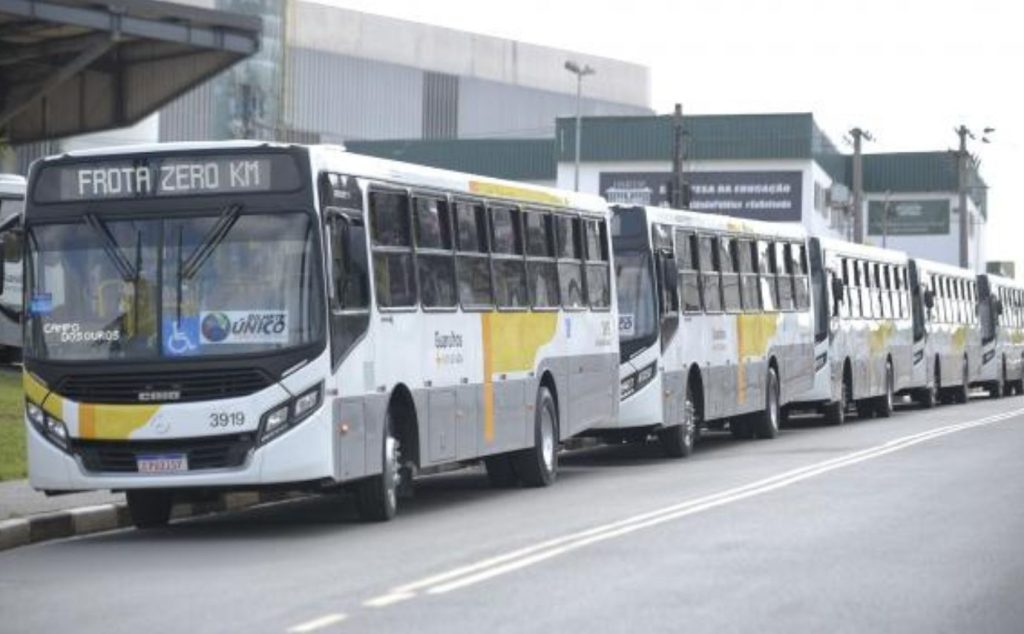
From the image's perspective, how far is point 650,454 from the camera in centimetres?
2833

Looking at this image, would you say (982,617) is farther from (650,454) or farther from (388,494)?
(650,454)

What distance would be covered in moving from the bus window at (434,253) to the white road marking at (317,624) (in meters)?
7.35

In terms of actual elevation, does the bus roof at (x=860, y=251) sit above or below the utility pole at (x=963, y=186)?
below

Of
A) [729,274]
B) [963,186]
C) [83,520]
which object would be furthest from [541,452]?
[963,186]

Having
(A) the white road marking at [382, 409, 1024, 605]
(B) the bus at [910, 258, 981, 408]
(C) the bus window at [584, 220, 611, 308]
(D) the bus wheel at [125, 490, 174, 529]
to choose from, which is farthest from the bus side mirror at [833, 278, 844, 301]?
(D) the bus wheel at [125, 490, 174, 529]

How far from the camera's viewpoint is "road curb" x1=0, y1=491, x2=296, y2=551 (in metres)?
16.0

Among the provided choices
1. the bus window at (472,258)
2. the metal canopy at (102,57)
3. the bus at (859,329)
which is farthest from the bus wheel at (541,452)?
the metal canopy at (102,57)

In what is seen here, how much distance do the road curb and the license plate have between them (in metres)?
1.13

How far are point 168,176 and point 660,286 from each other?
10665mm

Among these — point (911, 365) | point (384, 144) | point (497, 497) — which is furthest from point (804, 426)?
point (384, 144)

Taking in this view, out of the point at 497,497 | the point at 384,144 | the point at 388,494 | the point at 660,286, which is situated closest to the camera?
the point at 388,494

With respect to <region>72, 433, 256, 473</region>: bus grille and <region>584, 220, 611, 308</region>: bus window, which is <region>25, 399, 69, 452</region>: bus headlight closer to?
<region>72, 433, 256, 473</region>: bus grille

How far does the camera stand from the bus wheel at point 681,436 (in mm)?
26672

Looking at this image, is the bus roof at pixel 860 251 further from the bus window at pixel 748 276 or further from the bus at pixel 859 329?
the bus window at pixel 748 276
